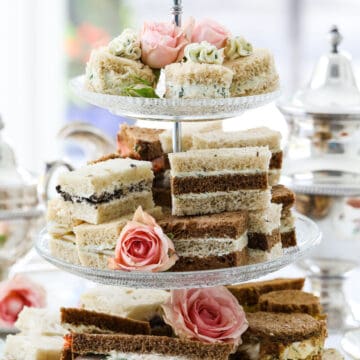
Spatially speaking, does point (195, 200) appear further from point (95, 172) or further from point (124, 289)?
point (124, 289)

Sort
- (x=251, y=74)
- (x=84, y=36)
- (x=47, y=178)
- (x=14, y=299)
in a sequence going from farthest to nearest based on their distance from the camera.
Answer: (x=84, y=36) < (x=47, y=178) < (x=14, y=299) < (x=251, y=74)

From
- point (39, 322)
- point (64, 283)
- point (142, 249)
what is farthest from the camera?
point (64, 283)

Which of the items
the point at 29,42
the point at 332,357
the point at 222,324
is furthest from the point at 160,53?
the point at 29,42

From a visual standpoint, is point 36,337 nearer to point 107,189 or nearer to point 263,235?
point 107,189

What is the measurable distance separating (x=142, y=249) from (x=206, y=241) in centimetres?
13

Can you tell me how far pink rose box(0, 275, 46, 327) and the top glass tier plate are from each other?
571 mm

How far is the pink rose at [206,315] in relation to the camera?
1710 millimetres

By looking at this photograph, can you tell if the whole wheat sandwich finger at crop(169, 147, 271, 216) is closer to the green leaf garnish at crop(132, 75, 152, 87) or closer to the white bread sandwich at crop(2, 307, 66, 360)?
the green leaf garnish at crop(132, 75, 152, 87)

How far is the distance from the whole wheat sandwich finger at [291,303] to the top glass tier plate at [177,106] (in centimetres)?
43

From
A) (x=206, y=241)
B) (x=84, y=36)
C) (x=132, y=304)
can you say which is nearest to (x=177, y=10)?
(x=206, y=241)

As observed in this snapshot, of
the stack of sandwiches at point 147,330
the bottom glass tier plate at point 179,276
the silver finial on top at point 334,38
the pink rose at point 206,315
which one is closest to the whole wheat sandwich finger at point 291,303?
the stack of sandwiches at point 147,330

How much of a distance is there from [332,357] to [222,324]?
29 cm

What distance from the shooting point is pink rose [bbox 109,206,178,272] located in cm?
158

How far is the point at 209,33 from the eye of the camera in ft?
5.61
